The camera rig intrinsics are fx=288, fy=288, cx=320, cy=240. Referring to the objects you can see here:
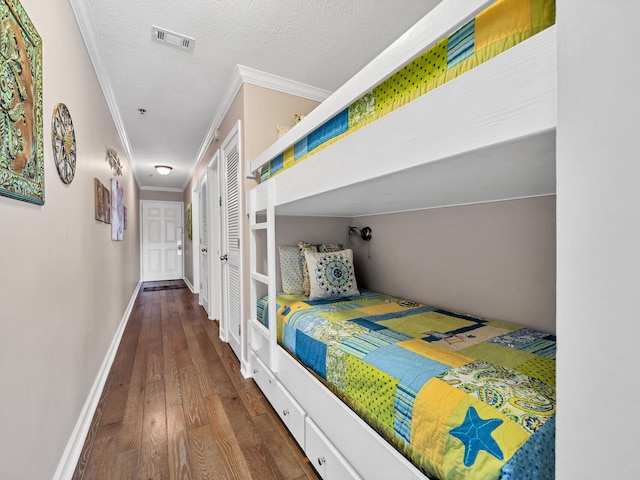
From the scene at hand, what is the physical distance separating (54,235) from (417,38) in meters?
1.59

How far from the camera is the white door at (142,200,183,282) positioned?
6777 millimetres

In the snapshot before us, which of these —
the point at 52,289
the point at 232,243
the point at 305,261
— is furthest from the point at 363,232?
the point at 52,289

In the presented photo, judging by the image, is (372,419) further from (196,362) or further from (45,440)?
(196,362)

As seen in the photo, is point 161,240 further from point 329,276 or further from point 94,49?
point 329,276

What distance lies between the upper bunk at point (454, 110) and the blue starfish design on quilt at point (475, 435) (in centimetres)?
61

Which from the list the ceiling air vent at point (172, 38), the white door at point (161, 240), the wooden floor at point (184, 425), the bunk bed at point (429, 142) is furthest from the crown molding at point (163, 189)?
the bunk bed at point (429, 142)

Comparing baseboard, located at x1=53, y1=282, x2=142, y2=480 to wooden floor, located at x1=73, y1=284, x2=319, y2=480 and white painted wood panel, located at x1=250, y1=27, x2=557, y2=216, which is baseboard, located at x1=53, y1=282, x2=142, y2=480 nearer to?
wooden floor, located at x1=73, y1=284, x2=319, y2=480

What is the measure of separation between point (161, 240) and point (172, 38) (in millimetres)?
5986

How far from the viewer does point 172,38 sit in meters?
1.88

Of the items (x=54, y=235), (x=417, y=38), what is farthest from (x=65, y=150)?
(x=417, y=38)

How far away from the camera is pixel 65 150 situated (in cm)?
144

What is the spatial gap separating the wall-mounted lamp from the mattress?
4.70 ft

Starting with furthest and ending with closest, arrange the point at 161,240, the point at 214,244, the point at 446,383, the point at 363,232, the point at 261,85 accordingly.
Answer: the point at 161,240 → the point at 214,244 → the point at 363,232 → the point at 261,85 → the point at 446,383

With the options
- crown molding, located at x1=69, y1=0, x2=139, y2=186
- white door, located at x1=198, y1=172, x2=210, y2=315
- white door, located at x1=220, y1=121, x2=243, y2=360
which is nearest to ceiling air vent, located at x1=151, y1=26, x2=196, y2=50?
crown molding, located at x1=69, y1=0, x2=139, y2=186
